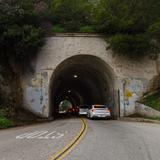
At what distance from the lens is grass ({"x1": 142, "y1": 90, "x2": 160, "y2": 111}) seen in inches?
1223

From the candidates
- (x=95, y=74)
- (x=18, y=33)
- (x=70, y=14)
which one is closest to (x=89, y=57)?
(x=70, y=14)

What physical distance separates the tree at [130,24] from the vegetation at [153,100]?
14.1 ft

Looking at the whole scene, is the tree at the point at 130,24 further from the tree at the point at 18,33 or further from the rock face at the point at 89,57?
the tree at the point at 18,33

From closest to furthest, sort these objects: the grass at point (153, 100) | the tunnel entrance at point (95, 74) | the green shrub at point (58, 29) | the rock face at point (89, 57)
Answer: the grass at point (153, 100) < the rock face at point (89, 57) < the green shrub at point (58, 29) < the tunnel entrance at point (95, 74)

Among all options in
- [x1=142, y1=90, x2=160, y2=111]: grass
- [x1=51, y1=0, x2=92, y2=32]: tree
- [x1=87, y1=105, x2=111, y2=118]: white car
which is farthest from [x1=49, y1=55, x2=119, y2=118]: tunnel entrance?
[x1=51, y1=0, x2=92, y2=32]: tree

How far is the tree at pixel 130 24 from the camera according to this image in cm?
3319

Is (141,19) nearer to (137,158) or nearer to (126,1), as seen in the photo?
(126,1)

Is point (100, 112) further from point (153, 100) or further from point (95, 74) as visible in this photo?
point (95, 74)

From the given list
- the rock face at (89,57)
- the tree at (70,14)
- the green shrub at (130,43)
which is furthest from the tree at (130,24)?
the tree at (70,14)

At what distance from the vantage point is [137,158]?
9.26 m

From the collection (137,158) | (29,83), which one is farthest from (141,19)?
(137,158)

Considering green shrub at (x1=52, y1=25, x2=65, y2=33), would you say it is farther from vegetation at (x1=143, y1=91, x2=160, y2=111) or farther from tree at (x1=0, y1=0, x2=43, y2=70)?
vegetation at (x1=143, y1=91, x2=160, y2=111)

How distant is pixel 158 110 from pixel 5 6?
16.6 meters

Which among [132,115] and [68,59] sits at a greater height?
[68,59]
